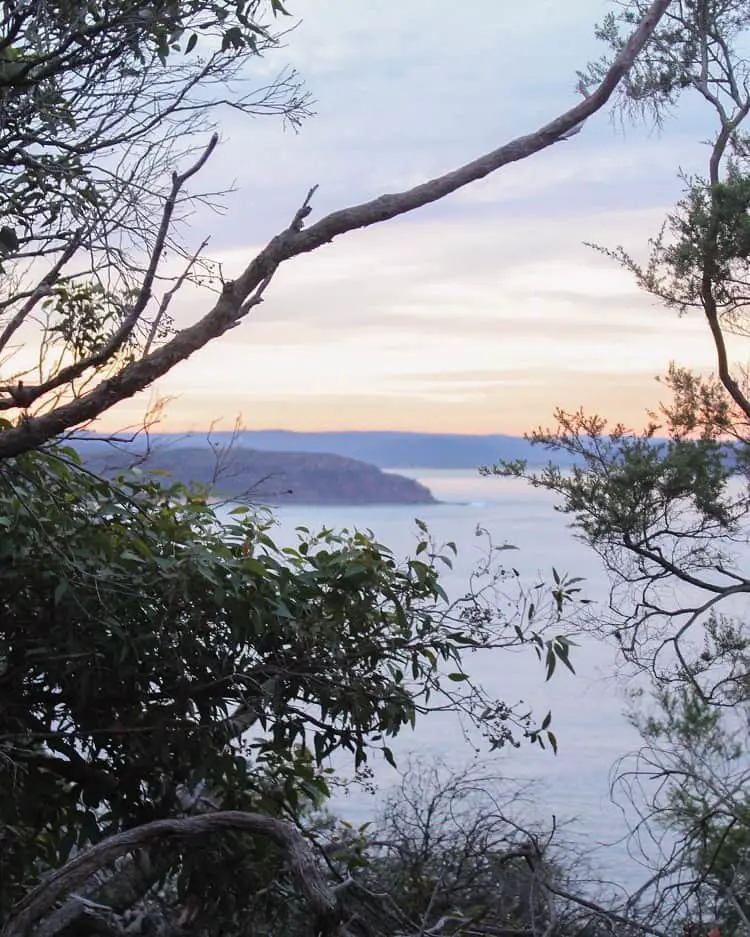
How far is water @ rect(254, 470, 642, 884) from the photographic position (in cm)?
584

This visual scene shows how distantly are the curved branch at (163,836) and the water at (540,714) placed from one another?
107cm

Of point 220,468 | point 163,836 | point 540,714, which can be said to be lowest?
point 540,714

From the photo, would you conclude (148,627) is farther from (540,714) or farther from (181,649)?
(540,714)

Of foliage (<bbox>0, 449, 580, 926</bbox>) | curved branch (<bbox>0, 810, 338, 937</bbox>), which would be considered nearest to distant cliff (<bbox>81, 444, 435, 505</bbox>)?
foliage (<bbox>0, 449, 580, 926</bbox>)

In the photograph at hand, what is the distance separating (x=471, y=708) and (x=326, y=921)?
2.91 ft

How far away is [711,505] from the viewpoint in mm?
6867

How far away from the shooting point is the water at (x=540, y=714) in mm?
5844

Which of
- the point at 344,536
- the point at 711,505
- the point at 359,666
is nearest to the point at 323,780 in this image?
the point at 359,666

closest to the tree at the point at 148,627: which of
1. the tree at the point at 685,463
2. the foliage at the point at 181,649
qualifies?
the foliage at the point at 181,649

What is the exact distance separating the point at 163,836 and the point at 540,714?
12116 mm

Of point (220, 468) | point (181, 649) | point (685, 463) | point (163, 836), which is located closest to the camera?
point (163, 836)

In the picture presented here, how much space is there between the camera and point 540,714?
1475 cm

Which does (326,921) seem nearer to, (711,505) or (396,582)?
(396,582)

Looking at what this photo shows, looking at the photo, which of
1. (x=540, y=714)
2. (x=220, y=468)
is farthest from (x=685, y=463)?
(x=540, y=714)
